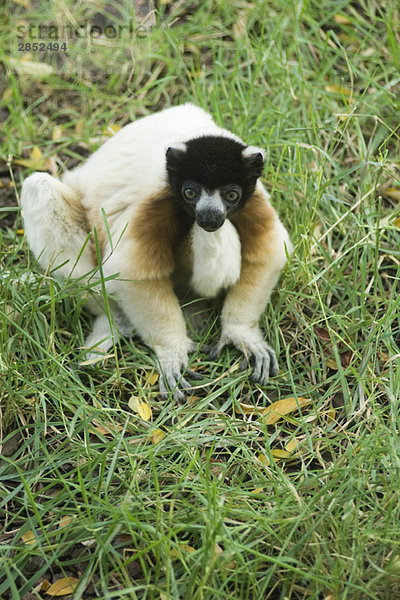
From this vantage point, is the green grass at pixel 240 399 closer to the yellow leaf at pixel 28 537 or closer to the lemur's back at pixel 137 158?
A: the yellow leaf at pixel 28 537

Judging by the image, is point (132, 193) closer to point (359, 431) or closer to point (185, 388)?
point (185, 388)

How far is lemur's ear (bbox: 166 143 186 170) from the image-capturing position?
378 cm

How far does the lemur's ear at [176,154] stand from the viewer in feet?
12.4

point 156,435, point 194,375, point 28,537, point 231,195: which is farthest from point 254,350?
point 28,537

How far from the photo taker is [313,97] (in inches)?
211

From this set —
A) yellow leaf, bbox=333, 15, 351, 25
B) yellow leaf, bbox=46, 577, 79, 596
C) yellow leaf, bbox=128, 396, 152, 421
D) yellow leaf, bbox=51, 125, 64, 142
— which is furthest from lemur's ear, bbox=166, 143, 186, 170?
yellow leaf, bbox=333, 15, 351, 25

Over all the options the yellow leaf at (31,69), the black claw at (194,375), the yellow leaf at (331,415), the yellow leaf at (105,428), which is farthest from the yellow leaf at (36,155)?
the yellow leaf at (331,415)

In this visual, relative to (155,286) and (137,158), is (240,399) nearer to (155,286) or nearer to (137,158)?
(155,286)

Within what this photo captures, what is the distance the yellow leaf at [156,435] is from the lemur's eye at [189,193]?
4.40 feet

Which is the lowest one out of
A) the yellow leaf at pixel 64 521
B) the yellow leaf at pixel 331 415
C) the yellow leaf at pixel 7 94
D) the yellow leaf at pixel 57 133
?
the yellow leaf at pixel 64 521

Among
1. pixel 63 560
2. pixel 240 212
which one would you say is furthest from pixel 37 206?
pixel 63 560

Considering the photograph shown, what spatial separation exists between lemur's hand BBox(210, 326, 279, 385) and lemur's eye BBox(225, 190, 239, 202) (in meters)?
0.93

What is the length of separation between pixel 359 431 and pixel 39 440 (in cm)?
178

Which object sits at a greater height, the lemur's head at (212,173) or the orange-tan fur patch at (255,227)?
the lemur's head at (212,173)
